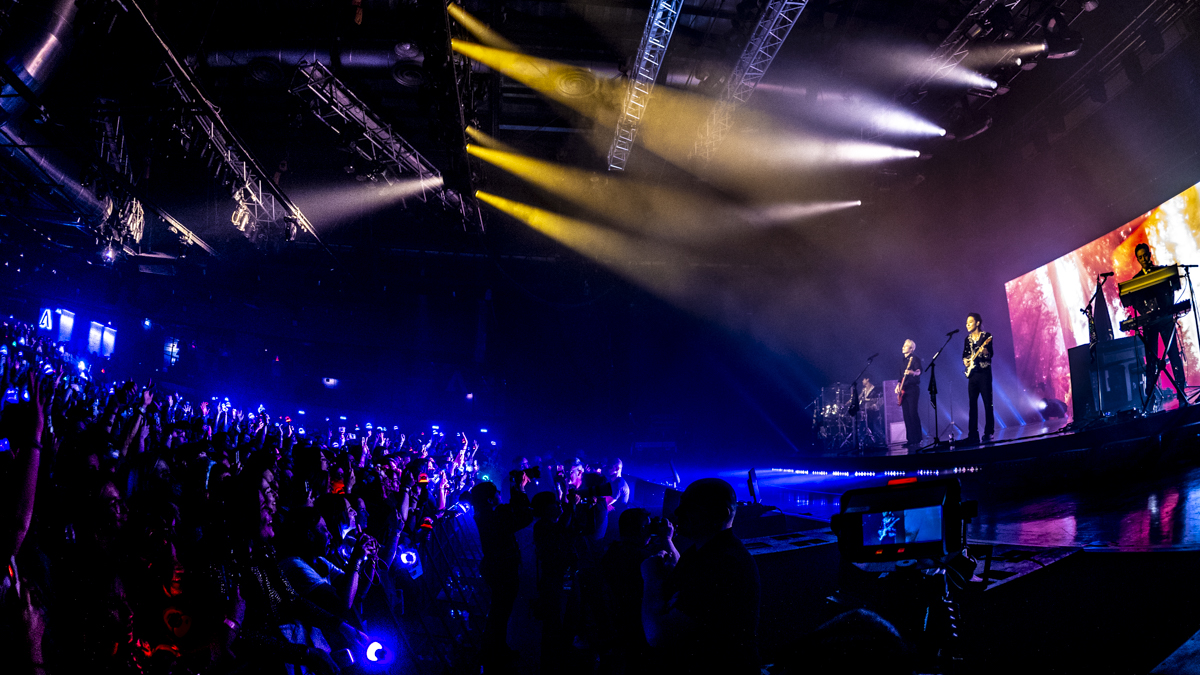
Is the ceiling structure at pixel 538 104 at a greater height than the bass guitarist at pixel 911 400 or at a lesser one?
greater

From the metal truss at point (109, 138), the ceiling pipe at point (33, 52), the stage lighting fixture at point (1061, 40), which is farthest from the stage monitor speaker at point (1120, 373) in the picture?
the metal truss at point (109, 138)

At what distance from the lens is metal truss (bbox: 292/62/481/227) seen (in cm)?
877

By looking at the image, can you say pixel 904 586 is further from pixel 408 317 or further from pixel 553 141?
pixel 408 317

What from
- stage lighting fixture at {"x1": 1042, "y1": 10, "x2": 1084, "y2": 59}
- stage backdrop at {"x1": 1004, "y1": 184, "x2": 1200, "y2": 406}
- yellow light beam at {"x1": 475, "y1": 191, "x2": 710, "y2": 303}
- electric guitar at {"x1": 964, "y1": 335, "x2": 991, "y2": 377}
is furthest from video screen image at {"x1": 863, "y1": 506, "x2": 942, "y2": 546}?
yellow light beam at {"x1": 475, "y1": 191, "x2": 710, "y2": 303}

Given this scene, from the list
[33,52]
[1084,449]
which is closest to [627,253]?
[1084,449]

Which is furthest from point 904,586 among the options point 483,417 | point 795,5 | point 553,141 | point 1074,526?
point 483,417

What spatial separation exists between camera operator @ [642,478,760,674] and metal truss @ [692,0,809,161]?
267 inches

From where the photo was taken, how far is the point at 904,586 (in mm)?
1893

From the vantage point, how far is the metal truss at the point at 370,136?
8.77 metres

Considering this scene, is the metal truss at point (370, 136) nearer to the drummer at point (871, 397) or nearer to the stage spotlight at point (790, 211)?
the stage spotlight at point (790, 211)

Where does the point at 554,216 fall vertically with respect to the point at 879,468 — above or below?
above

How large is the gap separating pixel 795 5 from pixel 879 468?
5.73 metres

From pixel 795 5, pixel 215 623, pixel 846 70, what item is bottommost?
pixel 215 623

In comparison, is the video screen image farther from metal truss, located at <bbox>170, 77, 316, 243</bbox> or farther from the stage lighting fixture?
metal truss, located at <bbox>170, 77, 316, 243</bbox>
